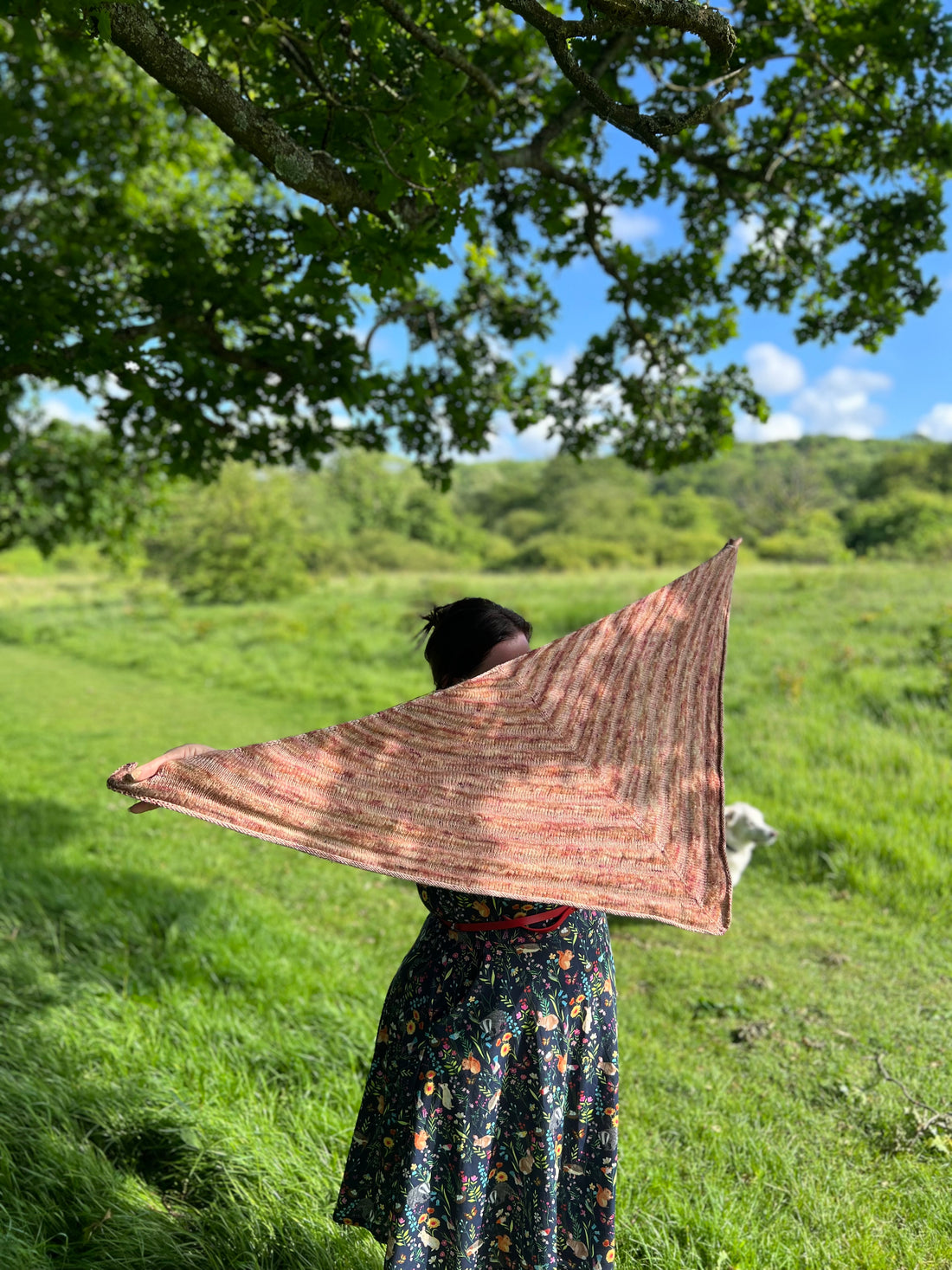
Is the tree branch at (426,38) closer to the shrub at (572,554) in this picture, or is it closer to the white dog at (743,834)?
the white dog at (743,834)

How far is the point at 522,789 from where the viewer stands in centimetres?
195

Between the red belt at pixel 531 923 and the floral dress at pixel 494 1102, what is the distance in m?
0.01

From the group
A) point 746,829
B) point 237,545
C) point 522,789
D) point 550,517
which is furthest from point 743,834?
point 550,517

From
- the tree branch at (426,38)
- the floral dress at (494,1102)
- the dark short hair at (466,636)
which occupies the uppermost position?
the tree branch at (426,38)

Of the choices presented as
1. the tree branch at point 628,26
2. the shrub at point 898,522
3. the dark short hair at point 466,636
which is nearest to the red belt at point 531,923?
the dark short hair at point 466,636

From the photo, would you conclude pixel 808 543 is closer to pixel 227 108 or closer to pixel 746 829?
pixel 746 829

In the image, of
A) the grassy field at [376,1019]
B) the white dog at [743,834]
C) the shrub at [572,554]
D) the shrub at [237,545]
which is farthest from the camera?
the shrub at [572,554]

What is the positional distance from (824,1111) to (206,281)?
4.72 m

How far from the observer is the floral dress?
199 centimetres

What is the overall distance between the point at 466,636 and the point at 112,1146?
251 cm

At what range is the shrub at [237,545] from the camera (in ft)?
91.0

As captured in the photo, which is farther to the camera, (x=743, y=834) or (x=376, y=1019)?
(x=743, y=834)

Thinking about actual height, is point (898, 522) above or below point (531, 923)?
above

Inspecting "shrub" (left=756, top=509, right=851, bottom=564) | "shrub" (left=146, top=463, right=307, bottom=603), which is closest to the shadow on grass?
"shrub" (left=146, top=463, right=307, bottom=603)
